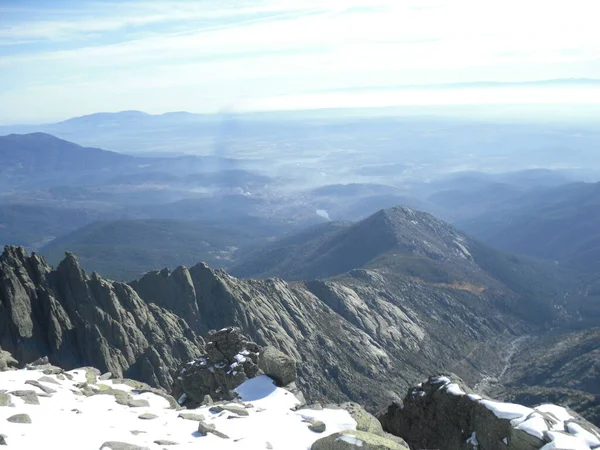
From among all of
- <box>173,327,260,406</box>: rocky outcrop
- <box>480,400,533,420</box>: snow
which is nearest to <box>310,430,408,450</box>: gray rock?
<box>480,400,533,420</box>: snow

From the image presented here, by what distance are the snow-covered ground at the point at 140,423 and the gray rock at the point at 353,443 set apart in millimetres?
1745

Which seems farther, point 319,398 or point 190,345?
point 319,398

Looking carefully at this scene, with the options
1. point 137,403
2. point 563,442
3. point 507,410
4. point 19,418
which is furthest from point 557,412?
point 19,418

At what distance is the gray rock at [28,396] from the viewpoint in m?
33.0

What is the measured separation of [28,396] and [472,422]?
27.6 m

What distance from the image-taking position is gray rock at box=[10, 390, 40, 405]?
108ft

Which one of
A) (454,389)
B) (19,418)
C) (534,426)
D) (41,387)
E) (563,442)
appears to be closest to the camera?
(563,442)

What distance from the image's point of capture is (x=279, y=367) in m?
43.7

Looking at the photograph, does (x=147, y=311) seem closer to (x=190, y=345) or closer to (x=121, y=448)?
(x=190, y=345)

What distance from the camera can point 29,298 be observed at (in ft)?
246

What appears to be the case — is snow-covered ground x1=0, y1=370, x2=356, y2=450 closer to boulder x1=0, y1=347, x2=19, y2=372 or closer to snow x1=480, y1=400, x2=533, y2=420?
boulder x1=0, y1=347, x2=19, y2=372

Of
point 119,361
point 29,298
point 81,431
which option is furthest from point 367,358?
point 81,431

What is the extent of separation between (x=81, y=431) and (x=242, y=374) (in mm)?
18455

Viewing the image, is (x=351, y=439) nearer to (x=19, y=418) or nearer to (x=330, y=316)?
(x=19, y=418)
